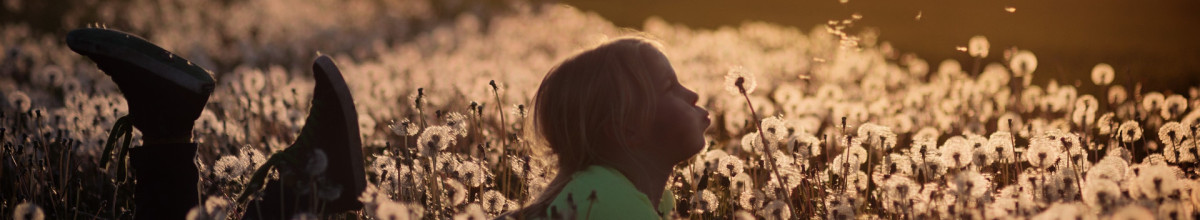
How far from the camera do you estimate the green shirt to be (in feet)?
10.00

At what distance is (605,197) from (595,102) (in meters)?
0.29

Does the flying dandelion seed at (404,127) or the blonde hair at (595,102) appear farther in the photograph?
the flying dandelion seed at (404,127)

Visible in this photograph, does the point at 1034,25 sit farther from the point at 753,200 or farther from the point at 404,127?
the point at 404,127

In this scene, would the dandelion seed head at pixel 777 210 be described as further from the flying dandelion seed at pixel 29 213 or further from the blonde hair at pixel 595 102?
the flying dandelion seed at pixel 29 213

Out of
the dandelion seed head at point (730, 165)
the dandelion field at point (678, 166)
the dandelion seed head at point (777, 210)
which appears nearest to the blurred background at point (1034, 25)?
the dandelion field at point (678, 166)

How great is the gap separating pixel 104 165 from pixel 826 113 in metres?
5.25

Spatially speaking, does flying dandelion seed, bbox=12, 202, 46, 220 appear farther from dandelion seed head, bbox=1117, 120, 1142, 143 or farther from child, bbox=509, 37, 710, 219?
dandelion seed head, bbox=1117, 120, 1142, 143

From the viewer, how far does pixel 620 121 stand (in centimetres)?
313

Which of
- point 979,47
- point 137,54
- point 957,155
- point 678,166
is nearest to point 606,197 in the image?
point 957,155

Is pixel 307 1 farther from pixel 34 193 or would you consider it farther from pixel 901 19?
pixel 34 193

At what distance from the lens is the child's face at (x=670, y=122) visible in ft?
10.6

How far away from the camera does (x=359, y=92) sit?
9.39 meters

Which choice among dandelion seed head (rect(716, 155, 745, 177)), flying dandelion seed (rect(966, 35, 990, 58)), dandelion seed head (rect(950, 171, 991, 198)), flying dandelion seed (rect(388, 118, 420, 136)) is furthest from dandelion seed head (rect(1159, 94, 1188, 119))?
flying dandelion seed (rect(388, 118, 420, 136))

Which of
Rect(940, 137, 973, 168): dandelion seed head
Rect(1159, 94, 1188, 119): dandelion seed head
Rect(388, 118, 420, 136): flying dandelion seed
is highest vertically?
Rect(1159, 94, 1188, 119): dandelion seed head
